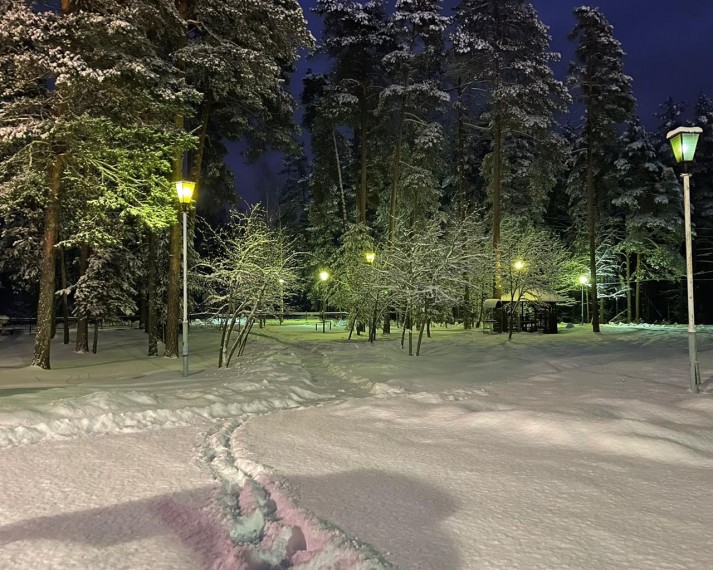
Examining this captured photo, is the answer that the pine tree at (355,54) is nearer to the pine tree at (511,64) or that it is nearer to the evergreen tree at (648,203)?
the pine tree at (511,64)

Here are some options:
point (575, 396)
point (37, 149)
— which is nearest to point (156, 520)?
point (575, 396)

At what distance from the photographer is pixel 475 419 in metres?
6.78

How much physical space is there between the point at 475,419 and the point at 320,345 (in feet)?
49.2

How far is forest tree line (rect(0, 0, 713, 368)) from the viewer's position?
12.2m

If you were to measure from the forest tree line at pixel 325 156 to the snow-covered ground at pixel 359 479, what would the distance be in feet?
20.6

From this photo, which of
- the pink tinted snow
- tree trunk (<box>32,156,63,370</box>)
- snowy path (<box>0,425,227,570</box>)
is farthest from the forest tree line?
the pink tinted snow

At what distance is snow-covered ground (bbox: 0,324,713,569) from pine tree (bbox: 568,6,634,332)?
74.8 ft

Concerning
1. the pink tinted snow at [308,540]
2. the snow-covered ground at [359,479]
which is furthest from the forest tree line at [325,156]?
the pink tinted snow at [308,540]

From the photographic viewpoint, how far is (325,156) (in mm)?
30922

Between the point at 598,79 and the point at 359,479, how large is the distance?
1154 inches

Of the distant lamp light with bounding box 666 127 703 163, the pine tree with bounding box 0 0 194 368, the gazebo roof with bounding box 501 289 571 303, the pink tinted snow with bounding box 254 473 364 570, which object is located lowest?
the pink tinted snow with bounding box 254 473 364 570

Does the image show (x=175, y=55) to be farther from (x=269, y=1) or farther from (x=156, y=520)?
(x=156, y=520)

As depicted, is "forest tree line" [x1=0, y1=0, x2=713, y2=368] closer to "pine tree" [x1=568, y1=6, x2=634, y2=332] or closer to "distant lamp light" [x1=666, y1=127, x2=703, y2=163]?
"pine tree" [x1=568, y1=6, x2=634, y2=332]

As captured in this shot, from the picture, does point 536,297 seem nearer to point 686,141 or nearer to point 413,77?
point 413,77
